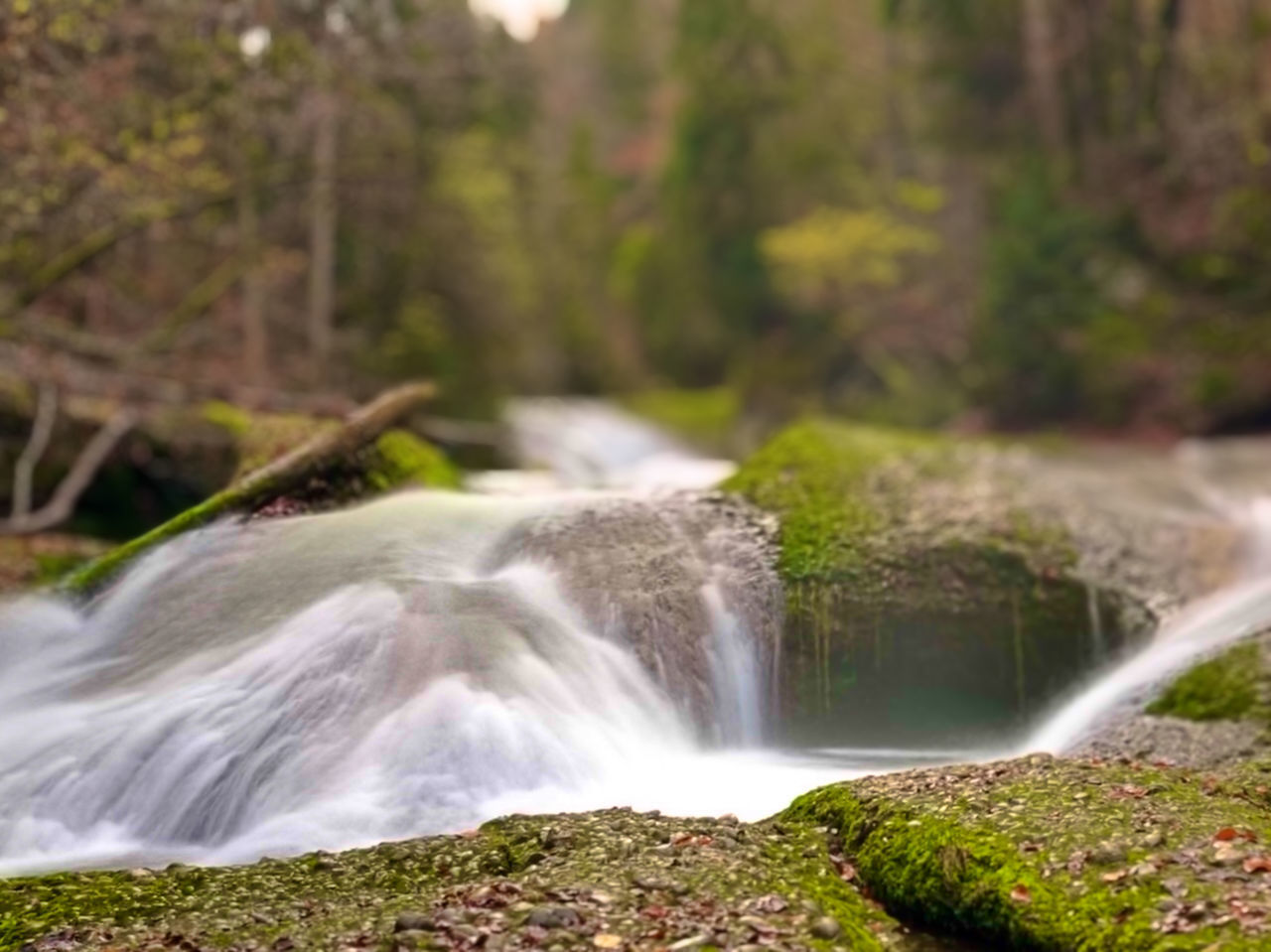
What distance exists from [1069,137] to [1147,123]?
1.92 m

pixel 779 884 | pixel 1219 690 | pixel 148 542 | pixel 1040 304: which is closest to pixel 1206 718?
pixel 1219 690

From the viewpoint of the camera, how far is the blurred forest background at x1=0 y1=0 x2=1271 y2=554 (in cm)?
1244

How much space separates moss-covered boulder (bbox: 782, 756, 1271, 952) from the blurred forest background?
8996 mm

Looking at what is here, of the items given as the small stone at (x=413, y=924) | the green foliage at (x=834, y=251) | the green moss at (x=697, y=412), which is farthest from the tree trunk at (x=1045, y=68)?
the small stone at (x=413, y=924)

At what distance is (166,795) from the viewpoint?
6684 mm

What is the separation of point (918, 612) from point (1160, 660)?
6.59ft

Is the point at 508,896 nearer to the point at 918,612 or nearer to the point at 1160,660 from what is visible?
the point at 918,612

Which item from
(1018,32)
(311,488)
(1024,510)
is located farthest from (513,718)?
(1018,32)

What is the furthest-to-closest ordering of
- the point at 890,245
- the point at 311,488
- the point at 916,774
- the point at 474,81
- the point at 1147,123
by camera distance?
the point at 890,245
the point at 1147,123
the point at 474,81
the point at 311,488
the point at 916,774

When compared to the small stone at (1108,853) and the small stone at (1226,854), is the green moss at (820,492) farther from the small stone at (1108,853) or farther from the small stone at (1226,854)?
the small stone at (1226,854)

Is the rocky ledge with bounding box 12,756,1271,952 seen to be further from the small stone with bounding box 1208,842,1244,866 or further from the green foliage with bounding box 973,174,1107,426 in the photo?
the green foliage with bounding box 973,174,1107,426

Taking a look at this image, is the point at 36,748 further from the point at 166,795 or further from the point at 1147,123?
the point at 1147,123

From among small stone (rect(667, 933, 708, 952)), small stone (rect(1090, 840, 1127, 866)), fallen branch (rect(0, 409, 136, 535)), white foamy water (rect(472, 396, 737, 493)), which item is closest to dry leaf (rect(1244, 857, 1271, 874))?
small stone (rect(1090, 840, 1127, 866))

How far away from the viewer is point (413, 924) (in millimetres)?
4758
